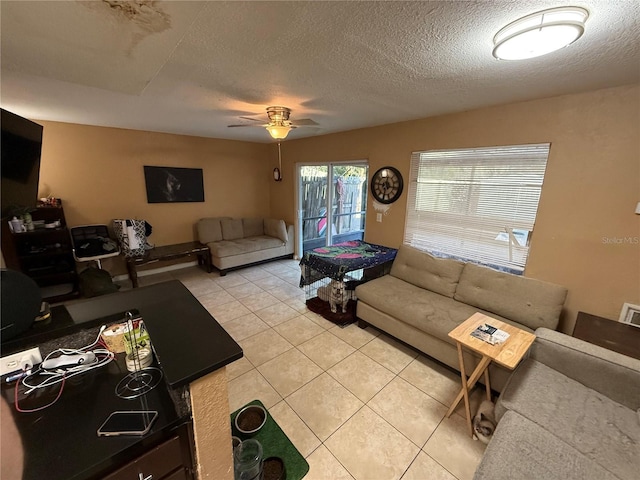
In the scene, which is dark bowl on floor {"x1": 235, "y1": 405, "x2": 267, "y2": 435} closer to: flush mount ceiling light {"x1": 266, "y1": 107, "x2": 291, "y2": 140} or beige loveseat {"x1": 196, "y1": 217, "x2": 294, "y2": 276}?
flush mount ceiling light {"x1": 266, "y1": 107, "x2": 291, "y2": 140}

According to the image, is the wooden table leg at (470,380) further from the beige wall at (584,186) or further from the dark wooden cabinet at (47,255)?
the dark wooden cabinet at (47,255)

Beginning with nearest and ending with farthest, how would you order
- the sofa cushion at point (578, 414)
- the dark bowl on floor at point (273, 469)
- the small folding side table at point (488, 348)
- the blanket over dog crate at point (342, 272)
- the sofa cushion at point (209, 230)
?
1. the sofa cushion at point (578, 414)
2. the dark bowl on floor at point (273, 469)
3. the small folding side table at point (488, 348)
4. the blanket over dog crate at point (342, 272)
5. the sofa cushion at point (209, 230)

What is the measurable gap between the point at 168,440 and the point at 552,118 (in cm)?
329

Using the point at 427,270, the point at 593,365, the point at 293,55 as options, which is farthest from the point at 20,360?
the point at 427,270

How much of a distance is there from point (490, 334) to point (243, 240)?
4208 mm

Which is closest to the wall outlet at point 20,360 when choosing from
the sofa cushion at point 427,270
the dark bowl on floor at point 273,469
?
the dark bowl on floor at point 273,469

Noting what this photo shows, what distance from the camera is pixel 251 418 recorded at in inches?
68.3

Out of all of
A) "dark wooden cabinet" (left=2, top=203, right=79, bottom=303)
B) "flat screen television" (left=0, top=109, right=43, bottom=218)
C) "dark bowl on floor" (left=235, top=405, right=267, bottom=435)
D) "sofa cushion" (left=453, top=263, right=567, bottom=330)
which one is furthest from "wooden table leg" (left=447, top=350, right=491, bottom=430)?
"dark wooden cabinet" (left=2, top=203, right=79, bottom=303)

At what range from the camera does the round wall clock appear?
3.36 meters

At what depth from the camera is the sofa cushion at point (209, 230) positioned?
Result: 4.64 metres

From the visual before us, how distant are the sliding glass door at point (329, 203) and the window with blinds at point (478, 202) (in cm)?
158

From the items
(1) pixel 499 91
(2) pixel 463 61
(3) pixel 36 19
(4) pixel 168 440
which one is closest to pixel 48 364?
(4) pixel 168 440

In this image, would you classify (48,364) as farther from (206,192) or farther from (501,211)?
(206,192)

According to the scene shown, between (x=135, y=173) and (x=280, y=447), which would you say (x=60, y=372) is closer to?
(x=280, y=447)
